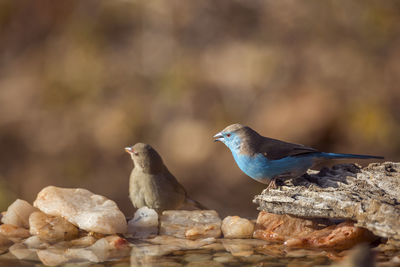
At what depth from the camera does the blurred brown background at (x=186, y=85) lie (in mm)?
7691

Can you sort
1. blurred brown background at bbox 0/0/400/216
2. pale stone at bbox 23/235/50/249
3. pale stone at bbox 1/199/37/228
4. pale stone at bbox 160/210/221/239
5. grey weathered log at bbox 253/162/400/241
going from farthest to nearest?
blurred brown background at bbox 0/0/400/216, pale stone at bbox 1/199/37/228, pale stone at bbox 160/210/221/239, pale stone at bbox 23/235/50/249, grey weathered log at bbox 253/162/400/241

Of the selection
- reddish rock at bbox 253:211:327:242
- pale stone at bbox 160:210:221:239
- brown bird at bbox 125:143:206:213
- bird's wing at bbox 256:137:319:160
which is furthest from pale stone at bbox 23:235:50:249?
bird's wing at bbox 256:137:319:160

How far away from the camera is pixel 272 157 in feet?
10.5

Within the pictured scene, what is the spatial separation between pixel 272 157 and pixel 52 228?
54.9 inches

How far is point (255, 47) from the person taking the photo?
8.47 m

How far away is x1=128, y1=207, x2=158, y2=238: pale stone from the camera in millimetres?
3385

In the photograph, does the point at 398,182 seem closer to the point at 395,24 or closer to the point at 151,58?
the point at 395,24

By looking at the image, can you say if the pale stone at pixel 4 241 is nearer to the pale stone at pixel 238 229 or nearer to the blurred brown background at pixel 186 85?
the pale stone at pixel 238 229

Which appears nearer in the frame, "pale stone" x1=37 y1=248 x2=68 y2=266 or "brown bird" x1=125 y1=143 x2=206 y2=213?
"pale stone" x1=37 y1=248 x2=68 y2=266

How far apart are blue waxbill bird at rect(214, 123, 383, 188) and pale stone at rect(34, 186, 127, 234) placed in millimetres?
830

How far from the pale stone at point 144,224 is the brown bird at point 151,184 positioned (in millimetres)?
374

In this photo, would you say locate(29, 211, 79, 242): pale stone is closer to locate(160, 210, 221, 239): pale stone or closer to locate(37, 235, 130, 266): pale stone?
locate(37, 235, 130, 266): pale stone

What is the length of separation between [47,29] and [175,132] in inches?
135

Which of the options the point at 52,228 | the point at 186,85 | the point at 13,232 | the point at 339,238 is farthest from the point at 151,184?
the point at 186,85
